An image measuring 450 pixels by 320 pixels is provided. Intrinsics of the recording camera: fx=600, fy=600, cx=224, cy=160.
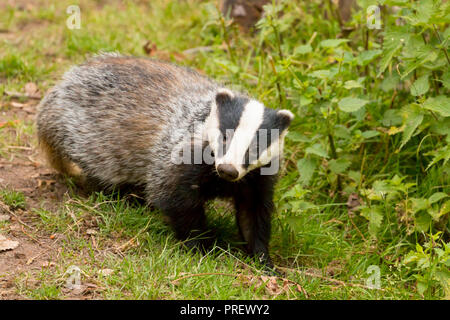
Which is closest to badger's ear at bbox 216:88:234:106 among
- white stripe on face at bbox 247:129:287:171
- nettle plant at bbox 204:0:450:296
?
white stripe on face at bbox 247:129:287:171

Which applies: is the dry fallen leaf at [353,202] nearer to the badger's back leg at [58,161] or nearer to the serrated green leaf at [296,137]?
the serrated green leaf at [296,137]

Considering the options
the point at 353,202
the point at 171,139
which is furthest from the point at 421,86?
the point at 171,139

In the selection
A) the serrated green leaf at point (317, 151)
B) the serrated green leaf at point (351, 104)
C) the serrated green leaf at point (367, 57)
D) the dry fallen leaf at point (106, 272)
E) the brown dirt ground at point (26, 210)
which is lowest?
the dry fallen leaf at point (106, 272)

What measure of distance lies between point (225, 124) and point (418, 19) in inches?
64.9

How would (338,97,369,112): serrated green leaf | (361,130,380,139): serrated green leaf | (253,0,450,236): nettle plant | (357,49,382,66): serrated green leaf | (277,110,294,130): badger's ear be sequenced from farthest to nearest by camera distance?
(361,130,380,139): serrated green leaf, (357,49,382,66): serrated green leaf, (338,97,369,112): serrated green leaf, (253,0,450,236): nettle plant, (277,110,294,130): badger's ear

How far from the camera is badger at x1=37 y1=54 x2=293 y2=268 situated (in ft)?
12.1

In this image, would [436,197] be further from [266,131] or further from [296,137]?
[266,131]

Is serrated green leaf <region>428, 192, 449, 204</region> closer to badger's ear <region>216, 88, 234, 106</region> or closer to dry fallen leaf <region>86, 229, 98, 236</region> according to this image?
badger's ear <region>216, 88, 234, 106</region>

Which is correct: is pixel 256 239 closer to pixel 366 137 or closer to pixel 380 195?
pixel 380 195

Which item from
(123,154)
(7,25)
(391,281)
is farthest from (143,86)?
(7,25)

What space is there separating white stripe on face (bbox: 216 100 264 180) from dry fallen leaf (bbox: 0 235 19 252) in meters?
1.49

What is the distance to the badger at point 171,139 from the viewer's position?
12.1 ft

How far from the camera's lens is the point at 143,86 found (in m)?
4.72

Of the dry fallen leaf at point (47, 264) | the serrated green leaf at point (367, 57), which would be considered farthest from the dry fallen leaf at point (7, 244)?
the serrated green leaf at point (367, 57)
